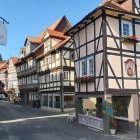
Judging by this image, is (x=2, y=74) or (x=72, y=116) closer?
(x=72, y=116)

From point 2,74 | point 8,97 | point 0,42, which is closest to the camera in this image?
point 0,42

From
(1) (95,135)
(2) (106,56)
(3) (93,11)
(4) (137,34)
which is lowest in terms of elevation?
(1) (95,135)

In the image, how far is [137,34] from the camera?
17969 mm

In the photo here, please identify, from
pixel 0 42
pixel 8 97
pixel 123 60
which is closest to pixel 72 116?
pixel 123 60

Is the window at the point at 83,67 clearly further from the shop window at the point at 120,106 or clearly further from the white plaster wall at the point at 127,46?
the white plaster wall at the point at 127,46

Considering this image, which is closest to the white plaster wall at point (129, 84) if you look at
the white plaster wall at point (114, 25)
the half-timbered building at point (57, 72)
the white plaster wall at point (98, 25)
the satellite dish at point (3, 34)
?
the white plaster wall at point (114, 25)

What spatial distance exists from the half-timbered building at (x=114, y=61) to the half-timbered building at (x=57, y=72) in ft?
45.0

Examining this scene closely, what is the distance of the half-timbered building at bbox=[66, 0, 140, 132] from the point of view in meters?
16.4

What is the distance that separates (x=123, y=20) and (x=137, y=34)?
1443mm

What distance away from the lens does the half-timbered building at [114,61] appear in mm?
16438

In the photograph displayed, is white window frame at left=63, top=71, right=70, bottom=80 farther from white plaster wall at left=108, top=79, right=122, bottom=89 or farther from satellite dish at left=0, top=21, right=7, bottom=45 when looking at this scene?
satellite dish at left=0, top=21, right=7, bottom=45

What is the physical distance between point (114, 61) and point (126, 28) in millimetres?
2633

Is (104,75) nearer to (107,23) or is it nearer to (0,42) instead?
(107,23)

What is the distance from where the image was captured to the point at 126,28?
1767 centimetres
